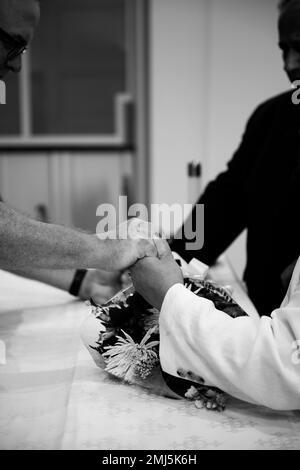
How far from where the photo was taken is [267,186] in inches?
63.7

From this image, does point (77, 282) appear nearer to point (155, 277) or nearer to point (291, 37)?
point (155, 277)

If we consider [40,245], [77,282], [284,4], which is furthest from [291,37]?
[77,282]

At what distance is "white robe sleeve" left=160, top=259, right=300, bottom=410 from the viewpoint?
0.92 m

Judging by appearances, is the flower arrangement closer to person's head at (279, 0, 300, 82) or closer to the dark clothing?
the dark clothing

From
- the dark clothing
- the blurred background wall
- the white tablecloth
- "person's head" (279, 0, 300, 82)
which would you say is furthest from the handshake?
the blurred background wall

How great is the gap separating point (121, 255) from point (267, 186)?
0.64m

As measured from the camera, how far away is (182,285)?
1052 millimetres

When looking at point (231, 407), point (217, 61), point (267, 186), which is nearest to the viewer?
point (231, 407)

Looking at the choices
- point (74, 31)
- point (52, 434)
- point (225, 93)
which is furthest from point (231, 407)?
point (74, 31)

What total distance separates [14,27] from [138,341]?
732 mm

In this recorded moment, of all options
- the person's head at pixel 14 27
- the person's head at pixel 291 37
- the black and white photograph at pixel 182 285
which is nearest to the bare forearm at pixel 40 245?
the black and white photograph at pixel 182 285

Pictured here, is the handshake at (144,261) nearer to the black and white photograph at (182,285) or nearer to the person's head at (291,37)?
the black and white photograph at (182,285)

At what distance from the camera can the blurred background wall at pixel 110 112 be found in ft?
11.9
